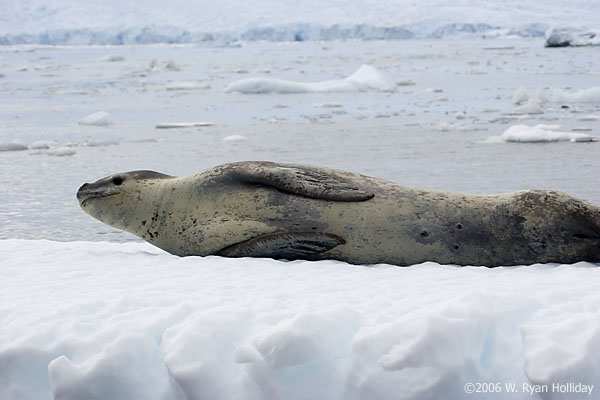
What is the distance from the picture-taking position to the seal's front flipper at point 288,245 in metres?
3.70

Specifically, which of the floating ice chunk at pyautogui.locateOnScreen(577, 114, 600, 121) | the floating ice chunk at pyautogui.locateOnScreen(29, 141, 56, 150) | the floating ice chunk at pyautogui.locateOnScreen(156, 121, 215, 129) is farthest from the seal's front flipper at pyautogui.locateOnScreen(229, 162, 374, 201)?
the floating ice chunk at pyautogui.locateOnScreen(577, 114, 600, 121)

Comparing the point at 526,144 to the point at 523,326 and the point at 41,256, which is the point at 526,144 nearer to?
the point at 41,256

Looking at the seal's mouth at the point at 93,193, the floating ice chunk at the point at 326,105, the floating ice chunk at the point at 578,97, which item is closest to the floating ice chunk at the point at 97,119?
the floating ice chunk at the point at 326,105

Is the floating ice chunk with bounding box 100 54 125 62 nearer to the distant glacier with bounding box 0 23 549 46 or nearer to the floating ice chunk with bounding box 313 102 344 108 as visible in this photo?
the distant glacier with bounding box 0 23 549 46

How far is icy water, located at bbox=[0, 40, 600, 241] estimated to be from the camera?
639 centimetres

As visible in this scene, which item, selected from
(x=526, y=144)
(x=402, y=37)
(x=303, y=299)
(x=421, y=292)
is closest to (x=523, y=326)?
(x=421, y=292)

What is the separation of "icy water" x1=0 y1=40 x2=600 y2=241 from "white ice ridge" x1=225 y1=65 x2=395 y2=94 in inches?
12.4

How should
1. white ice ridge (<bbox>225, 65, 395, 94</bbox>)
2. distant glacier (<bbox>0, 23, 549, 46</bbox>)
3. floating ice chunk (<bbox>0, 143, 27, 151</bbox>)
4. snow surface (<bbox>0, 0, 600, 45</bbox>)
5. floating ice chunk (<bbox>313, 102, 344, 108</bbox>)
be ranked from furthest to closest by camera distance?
1. snow surface (<bbox>0, 0, 600, 45</bbox>)
2. distant glacier (<bbox>0, 23, 549, 46</bbox>)
3. white ice ridge (<bbox>225, 65, 395, 94</bbox>)
4. floating ice chunk (<bbox>313, 102, 344, 108</bbox>)
5. floating ice chunk (<bbox>0, 143, 27, 151</bbox>)

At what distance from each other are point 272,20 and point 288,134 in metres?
34.7

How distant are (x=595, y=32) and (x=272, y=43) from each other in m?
20.2

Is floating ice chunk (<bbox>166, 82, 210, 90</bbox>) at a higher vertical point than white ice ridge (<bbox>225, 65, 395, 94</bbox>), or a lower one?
lower

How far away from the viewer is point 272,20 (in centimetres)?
4312

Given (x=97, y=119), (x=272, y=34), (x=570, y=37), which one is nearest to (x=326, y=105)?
(x=97, y=119)

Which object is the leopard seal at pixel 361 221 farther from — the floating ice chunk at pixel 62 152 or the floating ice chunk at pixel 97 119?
the floating ice chunk at pixel 97 119
